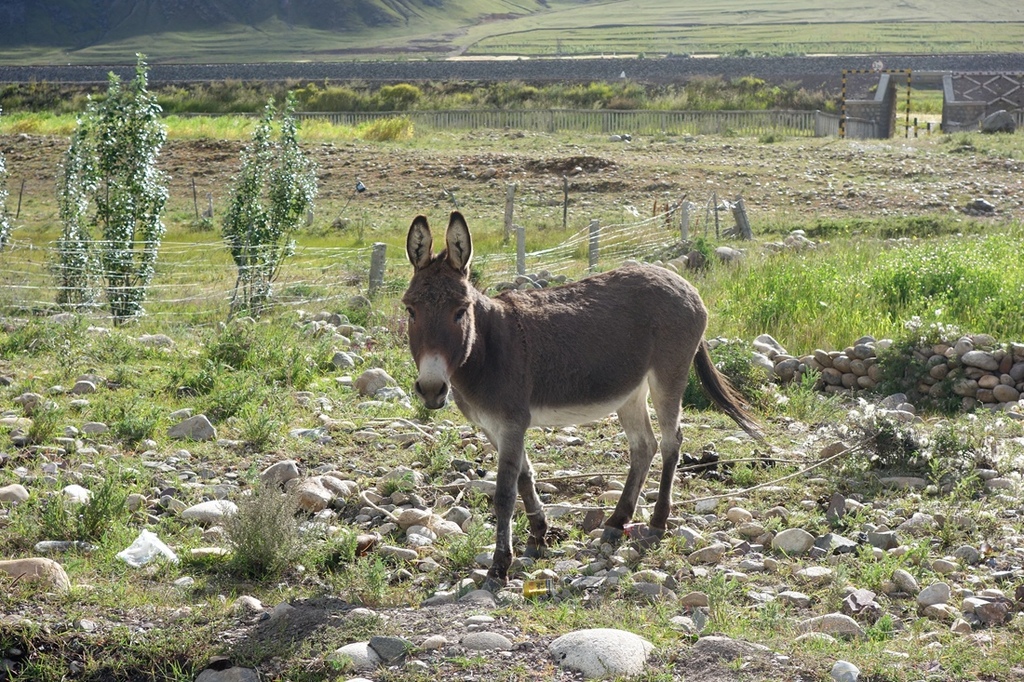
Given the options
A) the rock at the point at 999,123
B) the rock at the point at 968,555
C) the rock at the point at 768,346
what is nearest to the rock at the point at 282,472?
the rock at the point at 968,555

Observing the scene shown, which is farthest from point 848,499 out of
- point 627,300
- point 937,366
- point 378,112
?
point 378,112

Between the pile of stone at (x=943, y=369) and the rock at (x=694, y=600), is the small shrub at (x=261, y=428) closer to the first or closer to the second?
the rock at (x=694, y=600)

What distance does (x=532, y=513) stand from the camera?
22.0 feet

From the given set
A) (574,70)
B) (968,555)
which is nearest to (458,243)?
(968,555)

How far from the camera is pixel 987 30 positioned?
123625mm

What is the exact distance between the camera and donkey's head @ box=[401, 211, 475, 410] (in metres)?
5.77

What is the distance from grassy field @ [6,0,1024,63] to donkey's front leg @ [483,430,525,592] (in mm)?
105387

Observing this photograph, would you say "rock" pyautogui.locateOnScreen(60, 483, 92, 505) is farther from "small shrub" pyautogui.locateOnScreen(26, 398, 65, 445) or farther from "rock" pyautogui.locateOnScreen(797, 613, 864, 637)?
"rock" pyautogui.locateOnScreen(797, 613, 864, 637)

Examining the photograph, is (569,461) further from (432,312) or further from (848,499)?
(432,312)

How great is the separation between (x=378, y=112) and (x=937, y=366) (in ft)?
145

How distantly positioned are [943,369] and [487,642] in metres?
6.77

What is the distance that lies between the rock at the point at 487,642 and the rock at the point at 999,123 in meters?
41.3

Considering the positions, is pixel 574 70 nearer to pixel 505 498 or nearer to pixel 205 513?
pixel 205 513

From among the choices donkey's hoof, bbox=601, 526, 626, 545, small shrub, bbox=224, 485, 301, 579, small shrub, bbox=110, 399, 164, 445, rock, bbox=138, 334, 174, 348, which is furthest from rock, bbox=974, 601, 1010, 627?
rock, bbox=138, 334, 174, 348
